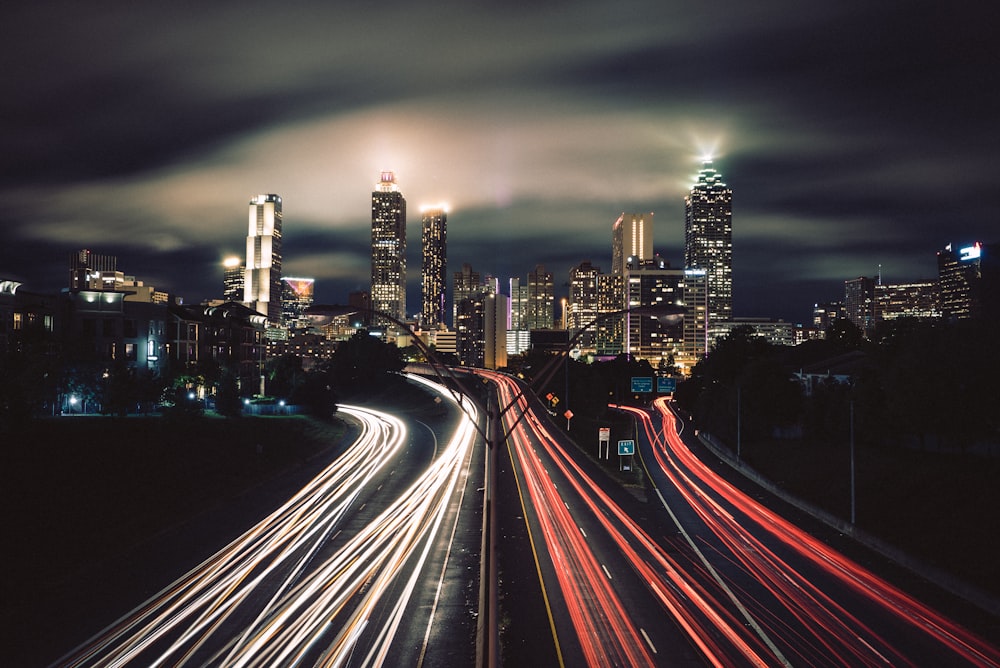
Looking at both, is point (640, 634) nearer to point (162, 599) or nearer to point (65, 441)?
point (162, 599)

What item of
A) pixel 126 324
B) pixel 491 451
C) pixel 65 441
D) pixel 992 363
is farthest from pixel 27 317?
pixel 992 363

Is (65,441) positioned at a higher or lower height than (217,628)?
higher

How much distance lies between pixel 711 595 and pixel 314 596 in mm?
15399

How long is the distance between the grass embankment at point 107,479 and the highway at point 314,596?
5.28m

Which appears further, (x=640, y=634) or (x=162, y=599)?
(x=162, y=599)

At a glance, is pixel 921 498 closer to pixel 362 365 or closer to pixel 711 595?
pixel 711 595

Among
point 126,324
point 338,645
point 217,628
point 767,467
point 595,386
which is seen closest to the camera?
point 338,645

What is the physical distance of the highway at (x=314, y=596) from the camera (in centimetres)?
1998

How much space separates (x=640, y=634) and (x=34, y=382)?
4422 cm

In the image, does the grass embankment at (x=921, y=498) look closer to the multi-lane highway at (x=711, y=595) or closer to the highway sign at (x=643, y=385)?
the multi-lane highway at (x=711, y=595)

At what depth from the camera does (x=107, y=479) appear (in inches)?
1489

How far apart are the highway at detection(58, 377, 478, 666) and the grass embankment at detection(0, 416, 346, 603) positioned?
208 inches

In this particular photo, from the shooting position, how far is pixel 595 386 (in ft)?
335

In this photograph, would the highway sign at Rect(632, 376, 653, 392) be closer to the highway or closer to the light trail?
the light trail
